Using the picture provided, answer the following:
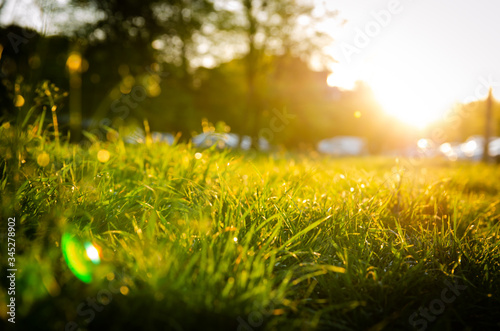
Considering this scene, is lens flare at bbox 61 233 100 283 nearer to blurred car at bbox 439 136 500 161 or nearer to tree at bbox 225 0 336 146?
blurred car at bbox 439 136 500 161

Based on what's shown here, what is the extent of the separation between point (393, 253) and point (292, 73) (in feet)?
45.8

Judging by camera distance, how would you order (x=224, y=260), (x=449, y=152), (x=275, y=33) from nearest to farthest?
(x=224, y=260) < (x=449, y=152) < (x=275, y=33)

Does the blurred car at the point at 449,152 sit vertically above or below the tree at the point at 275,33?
below

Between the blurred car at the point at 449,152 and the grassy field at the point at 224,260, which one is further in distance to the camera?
the blurred car at the point at 449,152

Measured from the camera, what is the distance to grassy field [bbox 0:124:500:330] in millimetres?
1501

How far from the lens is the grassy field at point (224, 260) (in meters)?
1.50

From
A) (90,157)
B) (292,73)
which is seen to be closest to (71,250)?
(90,157)

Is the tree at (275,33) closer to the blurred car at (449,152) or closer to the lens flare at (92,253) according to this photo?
the blurred car at (449,152)

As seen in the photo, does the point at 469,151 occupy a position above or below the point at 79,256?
below

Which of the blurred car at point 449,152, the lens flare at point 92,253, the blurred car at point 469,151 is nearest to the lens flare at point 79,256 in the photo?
the lens flare at point 92,253

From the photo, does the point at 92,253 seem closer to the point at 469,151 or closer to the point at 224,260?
the point at 224,260

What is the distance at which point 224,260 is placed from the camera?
5.94 ft

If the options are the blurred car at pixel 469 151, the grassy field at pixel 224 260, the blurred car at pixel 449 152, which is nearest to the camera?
the grassy field at pixel 224 260

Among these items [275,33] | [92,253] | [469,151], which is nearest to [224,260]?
[92,253]
